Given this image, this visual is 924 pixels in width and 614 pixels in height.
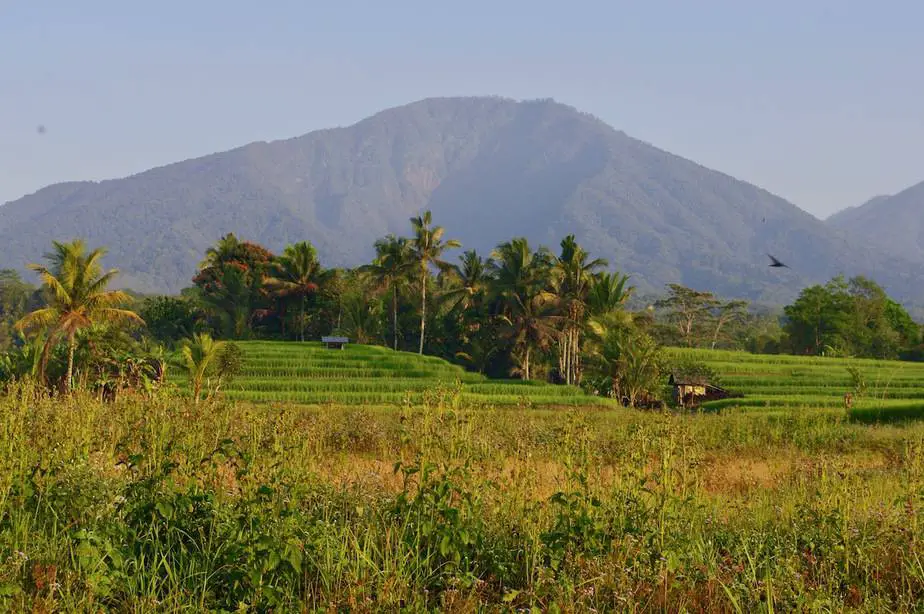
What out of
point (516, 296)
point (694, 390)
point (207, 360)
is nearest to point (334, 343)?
point (516, 296)

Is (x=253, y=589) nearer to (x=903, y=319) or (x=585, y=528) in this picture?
(x=585, y=528)

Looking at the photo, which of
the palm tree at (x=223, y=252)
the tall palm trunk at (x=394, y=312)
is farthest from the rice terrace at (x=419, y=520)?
the palm tree at (x=223, y=252)

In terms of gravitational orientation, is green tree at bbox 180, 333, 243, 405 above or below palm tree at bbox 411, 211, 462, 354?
below

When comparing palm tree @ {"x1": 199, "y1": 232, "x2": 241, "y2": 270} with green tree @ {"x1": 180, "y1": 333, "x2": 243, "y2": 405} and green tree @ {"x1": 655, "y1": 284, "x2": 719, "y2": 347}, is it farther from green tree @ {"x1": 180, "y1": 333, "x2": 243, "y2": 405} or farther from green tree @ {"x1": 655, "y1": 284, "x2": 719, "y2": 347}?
green tree @ {"x1": 655, "y1": 284, "x2": 719, "y2": 347}

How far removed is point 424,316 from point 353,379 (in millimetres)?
17741

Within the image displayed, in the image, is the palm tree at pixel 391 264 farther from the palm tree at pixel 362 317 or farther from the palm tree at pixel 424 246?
the palm tree at pixel 362 317

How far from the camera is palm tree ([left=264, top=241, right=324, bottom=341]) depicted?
182ft

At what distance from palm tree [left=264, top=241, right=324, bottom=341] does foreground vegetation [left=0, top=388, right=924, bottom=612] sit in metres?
48.1

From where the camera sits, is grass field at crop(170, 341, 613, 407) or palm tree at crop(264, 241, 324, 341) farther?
palm tree at crop(264, 241, 324, 341)

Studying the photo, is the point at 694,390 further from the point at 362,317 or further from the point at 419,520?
the point at 419,520

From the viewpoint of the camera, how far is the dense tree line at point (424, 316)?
104 ft

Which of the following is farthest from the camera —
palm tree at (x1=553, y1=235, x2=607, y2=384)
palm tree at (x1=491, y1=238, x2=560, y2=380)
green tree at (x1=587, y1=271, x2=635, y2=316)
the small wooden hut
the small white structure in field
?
the small white structure in field

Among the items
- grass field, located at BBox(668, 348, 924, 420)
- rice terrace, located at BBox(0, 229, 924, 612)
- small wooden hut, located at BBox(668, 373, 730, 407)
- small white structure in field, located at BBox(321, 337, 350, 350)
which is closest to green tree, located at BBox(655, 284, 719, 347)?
grass field, located at BBox(668, 348, 924, 420)

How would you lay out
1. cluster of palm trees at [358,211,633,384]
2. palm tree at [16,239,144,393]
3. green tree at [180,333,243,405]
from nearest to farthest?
green tree at [180,333,243,405] < palm tree at [16,239,144,393] < cluster of palm trees at [358,211,633,384]
